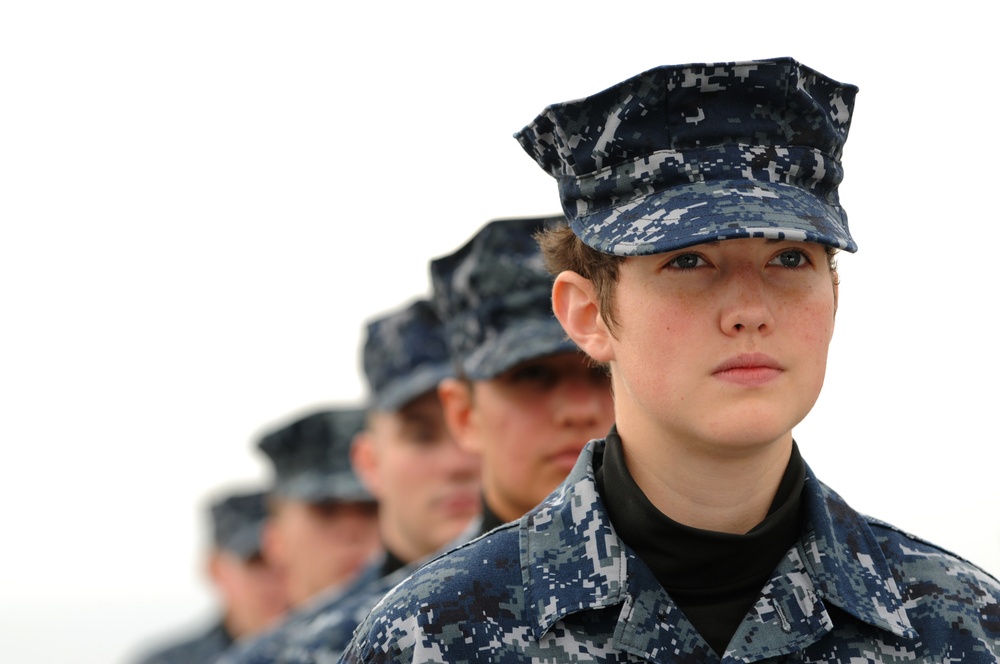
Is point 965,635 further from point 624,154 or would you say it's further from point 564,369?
point 564,369

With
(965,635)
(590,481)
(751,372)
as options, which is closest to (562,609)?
(590,481)

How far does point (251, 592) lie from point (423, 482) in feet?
21.6

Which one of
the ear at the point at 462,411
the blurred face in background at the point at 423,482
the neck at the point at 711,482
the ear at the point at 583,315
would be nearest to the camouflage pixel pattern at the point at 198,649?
the blurred face in background at the point at 423,482

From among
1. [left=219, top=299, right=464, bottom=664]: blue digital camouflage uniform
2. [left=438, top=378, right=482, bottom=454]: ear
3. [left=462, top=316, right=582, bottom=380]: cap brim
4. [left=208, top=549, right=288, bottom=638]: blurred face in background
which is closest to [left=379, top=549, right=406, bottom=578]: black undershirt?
[left=219, top=299, right=464, bottom=664]: blue digital camouflage uniform

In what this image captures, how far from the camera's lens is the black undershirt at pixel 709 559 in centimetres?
301

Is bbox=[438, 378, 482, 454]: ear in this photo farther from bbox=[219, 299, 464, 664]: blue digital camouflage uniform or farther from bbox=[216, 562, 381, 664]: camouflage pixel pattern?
bbox=[216, 562, 381, 664]: camouflage pixel pattern

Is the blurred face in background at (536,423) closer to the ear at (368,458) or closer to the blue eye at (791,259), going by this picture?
the blue eye at (791,259)

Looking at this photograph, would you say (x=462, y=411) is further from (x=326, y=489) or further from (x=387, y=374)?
(x=326, y=489)

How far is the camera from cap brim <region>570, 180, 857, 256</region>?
288 centimetres

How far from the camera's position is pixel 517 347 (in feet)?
16.8

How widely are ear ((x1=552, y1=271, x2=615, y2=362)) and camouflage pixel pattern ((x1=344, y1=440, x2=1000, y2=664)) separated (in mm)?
273

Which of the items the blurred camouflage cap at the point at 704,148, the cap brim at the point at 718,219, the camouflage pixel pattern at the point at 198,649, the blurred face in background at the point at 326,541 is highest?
the blurred camouflage cap at the point at 704,148

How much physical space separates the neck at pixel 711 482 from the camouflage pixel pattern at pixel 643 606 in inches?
4.1

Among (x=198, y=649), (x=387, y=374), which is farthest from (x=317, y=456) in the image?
(x=198, y=649)
